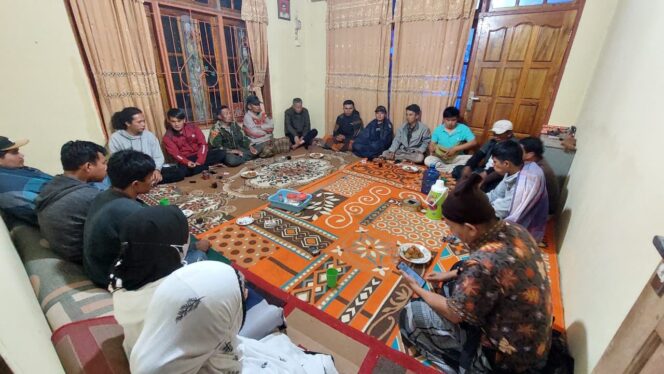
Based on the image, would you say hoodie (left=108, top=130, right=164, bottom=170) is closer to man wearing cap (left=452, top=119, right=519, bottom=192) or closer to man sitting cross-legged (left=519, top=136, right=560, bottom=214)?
man wearing cap (left=452, top=119, right=519, bottom=192)

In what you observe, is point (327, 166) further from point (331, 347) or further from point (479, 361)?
point (479, 361)

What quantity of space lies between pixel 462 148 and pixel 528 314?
3.34 metres

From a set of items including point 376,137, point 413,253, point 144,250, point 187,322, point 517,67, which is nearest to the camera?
point 187,322

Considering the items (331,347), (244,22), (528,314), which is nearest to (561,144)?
(528,314)

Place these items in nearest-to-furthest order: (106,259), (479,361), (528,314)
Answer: (528,314)
(479,361)
(106,259)

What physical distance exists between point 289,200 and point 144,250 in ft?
6.27

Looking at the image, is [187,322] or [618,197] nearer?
[187,322]

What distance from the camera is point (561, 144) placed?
292 centimetres

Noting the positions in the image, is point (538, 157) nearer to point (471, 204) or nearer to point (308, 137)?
point (471, 204)

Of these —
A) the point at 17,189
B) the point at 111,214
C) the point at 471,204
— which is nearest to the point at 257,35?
the point at 17,189

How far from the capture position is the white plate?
2619 mm

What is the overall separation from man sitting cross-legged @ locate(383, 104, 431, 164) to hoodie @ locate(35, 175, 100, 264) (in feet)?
12.4

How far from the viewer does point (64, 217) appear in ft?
4.73

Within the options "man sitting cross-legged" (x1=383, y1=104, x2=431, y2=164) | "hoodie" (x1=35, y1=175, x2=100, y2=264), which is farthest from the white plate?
"man sitting cross-legged" (x1=383, y1=104, x2=431, y2=164)
